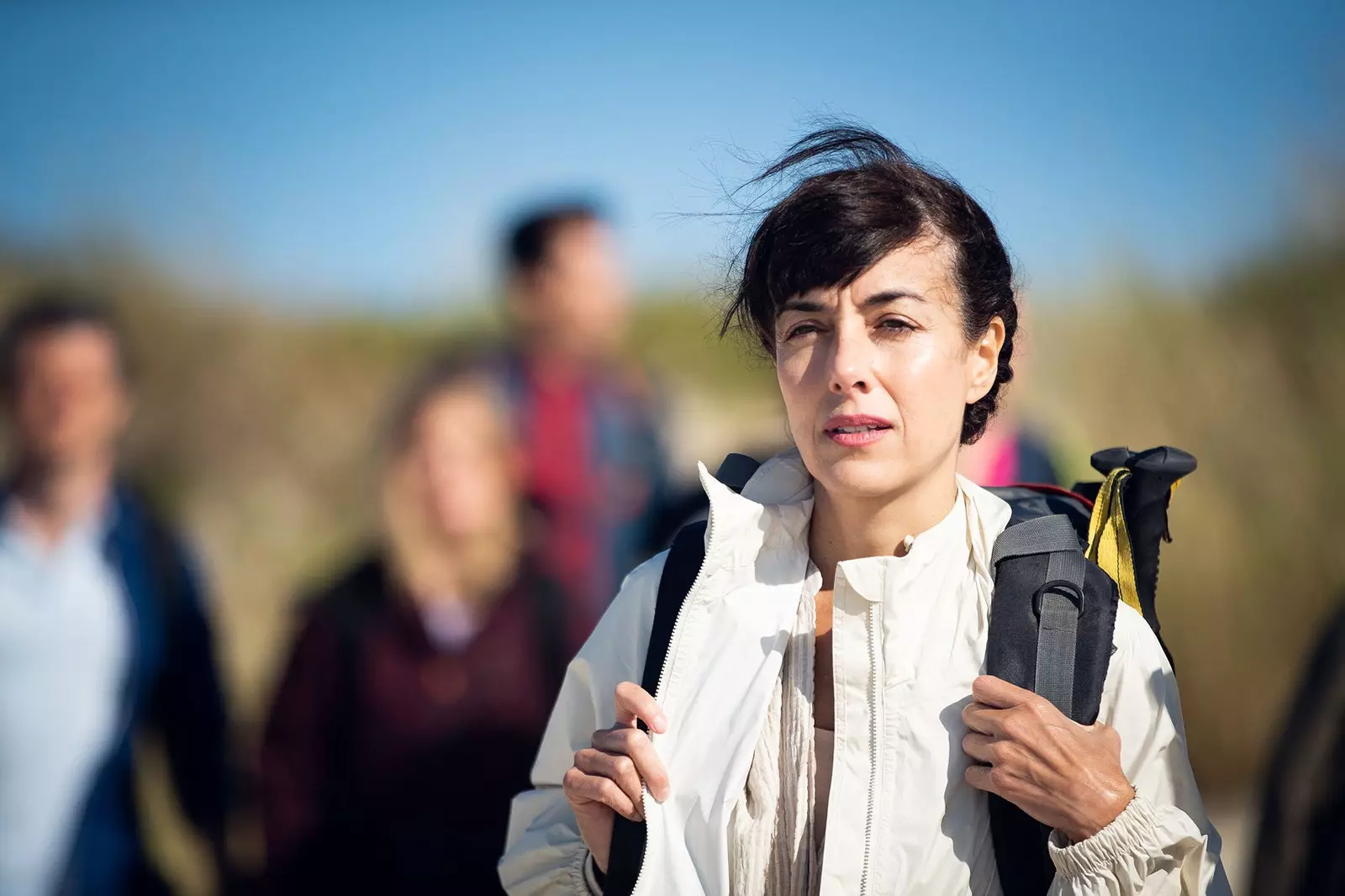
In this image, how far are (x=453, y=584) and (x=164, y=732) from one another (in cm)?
95

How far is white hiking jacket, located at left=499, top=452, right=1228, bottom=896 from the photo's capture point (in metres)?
1.44

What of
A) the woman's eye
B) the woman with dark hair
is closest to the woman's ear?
the woman with dark hair

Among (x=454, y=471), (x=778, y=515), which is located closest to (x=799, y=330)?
(x=778, y=515)

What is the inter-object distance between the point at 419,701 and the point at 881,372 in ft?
6.27

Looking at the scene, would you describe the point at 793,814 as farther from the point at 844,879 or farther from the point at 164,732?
the point at 164,732

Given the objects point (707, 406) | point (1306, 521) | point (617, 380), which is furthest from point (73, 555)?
point (1306, 521)

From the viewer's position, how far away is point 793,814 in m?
1.54

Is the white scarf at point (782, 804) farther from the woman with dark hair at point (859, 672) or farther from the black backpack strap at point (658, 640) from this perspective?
the black backpack strap at point (658, 640)

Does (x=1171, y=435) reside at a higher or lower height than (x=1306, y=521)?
higher

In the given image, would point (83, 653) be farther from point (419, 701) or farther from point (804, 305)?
point (804, 305)

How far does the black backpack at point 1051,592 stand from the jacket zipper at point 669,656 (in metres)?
0.02

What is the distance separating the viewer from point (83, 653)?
10.4 feet

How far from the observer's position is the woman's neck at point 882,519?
5.40 ft

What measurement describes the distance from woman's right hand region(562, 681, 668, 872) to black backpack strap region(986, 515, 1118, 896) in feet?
1.48
